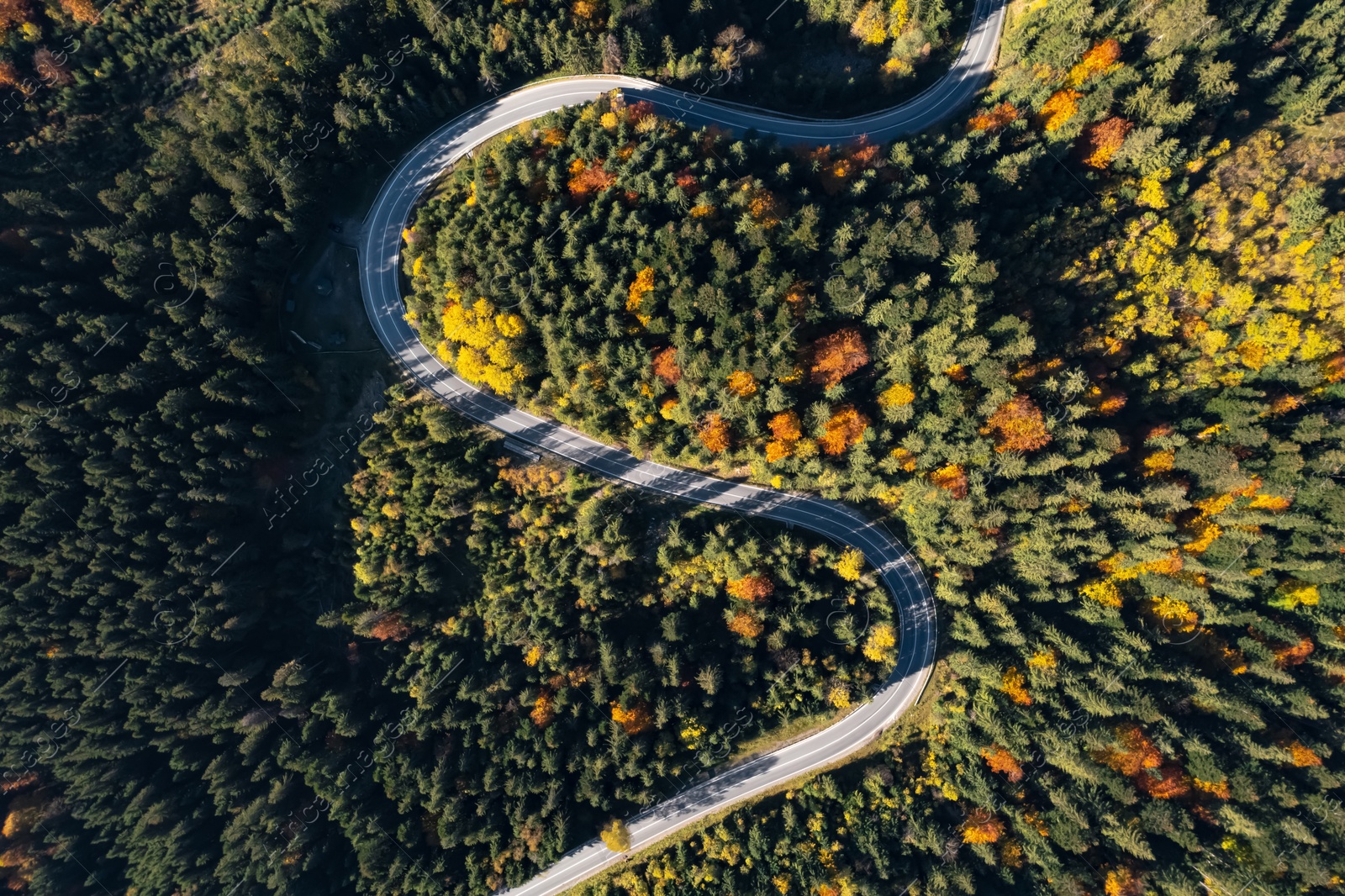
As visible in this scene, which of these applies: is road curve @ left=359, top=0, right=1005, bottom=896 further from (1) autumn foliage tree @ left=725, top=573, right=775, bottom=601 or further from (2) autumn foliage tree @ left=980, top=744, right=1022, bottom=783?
(2) autumn foliage tree @ left=980, top=744, right=1022, bottom=783

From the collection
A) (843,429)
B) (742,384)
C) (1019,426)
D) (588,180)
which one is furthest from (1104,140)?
(588,180)

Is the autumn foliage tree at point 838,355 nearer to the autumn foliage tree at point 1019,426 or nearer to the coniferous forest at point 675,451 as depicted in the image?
the coniferous forest at point 675,451

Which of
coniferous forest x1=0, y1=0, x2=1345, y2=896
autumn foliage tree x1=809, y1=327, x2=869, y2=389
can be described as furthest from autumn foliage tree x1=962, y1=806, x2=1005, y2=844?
autumn foliage tree x1=809, y1=327, x2=869, y2=389

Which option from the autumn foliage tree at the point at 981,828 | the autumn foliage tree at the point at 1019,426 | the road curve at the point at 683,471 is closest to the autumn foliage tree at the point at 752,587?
the road curve at the point at 683,471

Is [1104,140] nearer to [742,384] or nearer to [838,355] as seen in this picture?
[838,355]

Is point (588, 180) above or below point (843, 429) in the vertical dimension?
above

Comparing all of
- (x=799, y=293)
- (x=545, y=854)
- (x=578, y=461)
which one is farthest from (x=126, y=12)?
(x=545, y=854)

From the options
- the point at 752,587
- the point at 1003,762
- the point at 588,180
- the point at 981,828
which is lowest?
the point at 981,828
